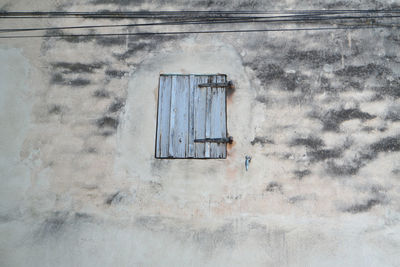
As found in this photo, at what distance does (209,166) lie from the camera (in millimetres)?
4266

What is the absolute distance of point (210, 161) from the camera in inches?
169

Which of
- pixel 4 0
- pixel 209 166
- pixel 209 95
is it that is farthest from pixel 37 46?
pixel 209 166

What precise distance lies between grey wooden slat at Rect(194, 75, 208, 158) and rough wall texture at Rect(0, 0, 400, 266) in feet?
0.51

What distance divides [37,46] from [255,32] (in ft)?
10.1

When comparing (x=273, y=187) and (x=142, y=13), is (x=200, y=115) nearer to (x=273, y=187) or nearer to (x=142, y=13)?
(x=273, y=187)

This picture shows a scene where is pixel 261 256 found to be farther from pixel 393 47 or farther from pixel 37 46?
pixel 37 46

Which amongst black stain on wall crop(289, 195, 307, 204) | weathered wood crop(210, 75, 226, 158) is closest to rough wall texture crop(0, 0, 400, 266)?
black stain on wall crop(289, 195, 307, 204)

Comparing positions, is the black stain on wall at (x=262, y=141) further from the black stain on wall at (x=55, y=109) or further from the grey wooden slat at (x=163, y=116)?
the black stain on wall at (x=55, y=109)

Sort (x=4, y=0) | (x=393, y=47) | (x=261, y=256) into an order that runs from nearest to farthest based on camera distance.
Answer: (x=261, y=256), (x=393, y=47), (x=4, y=0)

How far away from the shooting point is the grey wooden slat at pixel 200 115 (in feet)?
14.1

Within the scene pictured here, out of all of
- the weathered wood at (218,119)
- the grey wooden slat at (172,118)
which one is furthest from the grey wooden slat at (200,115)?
the grey wooden slat at (172,118)

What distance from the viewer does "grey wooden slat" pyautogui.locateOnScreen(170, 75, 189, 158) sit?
14.2ft

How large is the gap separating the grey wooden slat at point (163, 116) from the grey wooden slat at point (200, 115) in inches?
14.9

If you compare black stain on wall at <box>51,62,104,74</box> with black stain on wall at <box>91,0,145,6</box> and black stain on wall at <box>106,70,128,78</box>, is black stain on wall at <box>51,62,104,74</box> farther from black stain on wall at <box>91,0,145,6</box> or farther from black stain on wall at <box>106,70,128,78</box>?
black stain on wall at <box>91,0,145,6</box>
